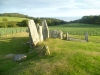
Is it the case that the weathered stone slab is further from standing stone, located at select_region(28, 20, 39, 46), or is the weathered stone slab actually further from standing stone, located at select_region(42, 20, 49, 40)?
standing stone, located at select_region(28, 20, 39, 46)

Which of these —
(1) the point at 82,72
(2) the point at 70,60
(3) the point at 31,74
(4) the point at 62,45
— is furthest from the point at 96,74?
(4) the point at 62,45

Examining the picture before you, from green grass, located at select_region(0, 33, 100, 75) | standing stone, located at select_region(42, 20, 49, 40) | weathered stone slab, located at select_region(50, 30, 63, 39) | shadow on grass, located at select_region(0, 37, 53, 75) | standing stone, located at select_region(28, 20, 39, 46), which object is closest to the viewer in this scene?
green grass, located at select_region(0, 33, 100, 75)

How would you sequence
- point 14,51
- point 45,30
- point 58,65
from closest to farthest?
point 58,65 < point 14,51 < point 45,30

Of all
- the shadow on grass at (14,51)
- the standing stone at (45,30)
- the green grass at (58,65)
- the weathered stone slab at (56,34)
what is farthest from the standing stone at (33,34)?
the green grass at (58,65)

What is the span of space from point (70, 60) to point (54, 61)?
201 cm

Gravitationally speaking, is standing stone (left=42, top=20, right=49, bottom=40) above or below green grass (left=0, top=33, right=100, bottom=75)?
above

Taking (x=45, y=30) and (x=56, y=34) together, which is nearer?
(x=45, y=30)

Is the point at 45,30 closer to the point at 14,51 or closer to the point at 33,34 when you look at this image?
the point at 33,34

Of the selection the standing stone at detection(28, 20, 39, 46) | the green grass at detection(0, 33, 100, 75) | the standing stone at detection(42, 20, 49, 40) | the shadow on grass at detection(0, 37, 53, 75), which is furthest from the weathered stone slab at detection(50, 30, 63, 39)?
the green grass at detection(0, 33, 100, 75)

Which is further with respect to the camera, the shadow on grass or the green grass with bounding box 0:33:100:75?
the shadow on grass

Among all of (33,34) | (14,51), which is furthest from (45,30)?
(14,51)

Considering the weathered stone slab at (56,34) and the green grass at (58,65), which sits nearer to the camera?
the green grass at (58,65)

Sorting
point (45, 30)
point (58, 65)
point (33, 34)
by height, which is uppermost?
point (45, 30)

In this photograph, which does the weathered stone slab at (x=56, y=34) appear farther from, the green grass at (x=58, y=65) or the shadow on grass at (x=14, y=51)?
the green grass at (x=58, y=65)
